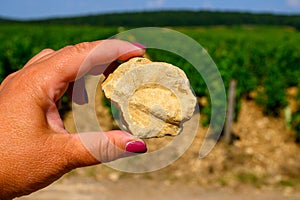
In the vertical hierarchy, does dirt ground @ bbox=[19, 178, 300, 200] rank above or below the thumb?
below

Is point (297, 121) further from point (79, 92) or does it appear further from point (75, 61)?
point (75, 61)

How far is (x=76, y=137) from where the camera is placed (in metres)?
1.70

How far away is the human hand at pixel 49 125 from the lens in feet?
5.46

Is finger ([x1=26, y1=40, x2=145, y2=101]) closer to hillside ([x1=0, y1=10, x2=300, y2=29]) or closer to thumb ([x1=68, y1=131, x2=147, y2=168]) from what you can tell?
thumb ([x1=68, y1=131, x2=147, y2=168])

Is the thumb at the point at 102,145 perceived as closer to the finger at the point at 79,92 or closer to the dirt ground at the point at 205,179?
the finger at the point at 79,92

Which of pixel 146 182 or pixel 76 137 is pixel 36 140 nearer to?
pixel 76 137

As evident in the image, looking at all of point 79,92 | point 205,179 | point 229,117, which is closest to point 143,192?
point 205,179

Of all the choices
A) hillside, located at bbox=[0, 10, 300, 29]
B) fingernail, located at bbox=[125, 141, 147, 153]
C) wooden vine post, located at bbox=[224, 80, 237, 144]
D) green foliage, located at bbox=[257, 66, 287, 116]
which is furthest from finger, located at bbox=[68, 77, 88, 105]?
hillside, located at bbox=[0, 10, 300, 29]

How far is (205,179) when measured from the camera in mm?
6281

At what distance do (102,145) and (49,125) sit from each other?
0.70 feet

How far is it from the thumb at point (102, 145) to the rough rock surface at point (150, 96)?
1.6 inches

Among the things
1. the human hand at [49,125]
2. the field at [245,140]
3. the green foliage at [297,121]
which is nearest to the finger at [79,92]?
the human hand at [49,125]

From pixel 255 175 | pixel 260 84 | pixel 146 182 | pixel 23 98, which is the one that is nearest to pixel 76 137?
pixel 23 98

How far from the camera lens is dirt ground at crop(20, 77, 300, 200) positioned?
5.79 metres
